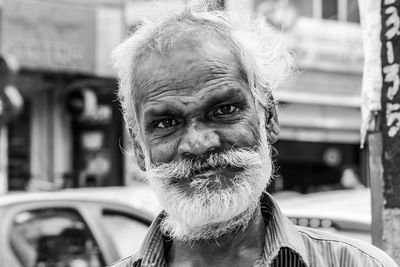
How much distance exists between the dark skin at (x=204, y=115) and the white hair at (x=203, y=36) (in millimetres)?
31

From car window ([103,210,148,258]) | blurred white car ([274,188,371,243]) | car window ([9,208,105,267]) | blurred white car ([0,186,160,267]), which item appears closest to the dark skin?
blurred white car ([274,188,371,243])

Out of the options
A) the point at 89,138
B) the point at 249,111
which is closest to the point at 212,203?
the point at 249,111

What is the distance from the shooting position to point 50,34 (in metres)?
15.1

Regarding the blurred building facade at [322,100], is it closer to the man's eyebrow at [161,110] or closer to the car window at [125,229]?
the car window at [125,229]

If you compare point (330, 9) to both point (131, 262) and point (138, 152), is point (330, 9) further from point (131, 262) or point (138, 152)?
point (131, 262)

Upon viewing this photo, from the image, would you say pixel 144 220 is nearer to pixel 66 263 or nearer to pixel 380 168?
pixel 66 263

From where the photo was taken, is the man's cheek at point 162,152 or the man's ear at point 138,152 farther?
the man's ear at point 138,152

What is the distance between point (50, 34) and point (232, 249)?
13790 mm

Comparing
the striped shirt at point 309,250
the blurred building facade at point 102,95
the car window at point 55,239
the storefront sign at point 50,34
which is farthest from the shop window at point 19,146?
the striped shirt at point 309,250

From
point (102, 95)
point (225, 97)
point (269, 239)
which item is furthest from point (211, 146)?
point (102, 95)

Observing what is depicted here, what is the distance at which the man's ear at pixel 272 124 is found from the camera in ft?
6.53

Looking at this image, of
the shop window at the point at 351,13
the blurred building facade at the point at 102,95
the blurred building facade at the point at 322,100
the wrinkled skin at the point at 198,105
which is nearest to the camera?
the wrinkled skin at the point at 198,105

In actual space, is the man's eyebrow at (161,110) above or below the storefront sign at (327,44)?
below

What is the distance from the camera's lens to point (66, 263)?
16.6 ft
